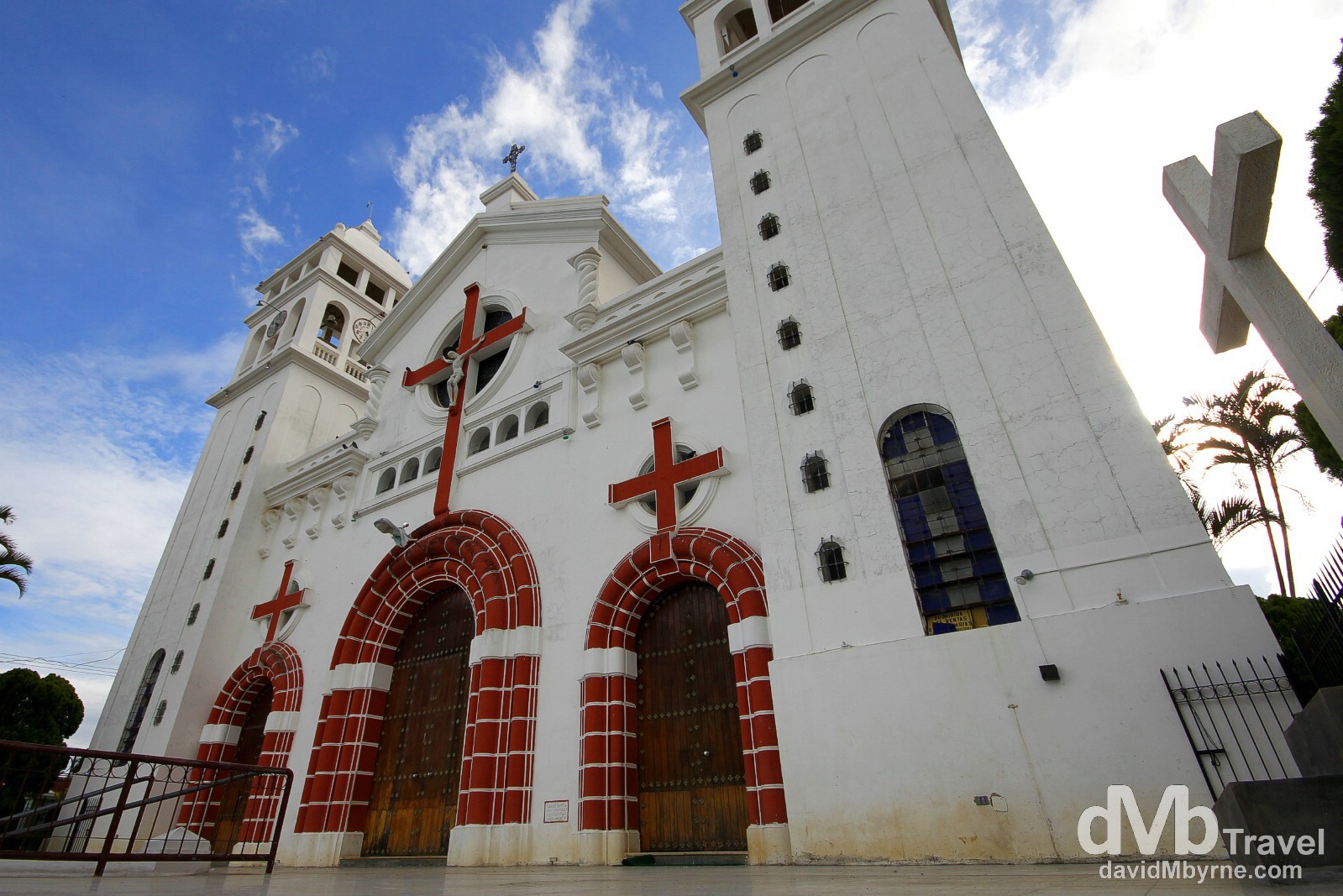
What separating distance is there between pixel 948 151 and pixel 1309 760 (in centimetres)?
811

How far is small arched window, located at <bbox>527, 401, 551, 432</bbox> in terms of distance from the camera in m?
13.2

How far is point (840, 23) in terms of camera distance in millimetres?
12453

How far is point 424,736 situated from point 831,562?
789 centimetres

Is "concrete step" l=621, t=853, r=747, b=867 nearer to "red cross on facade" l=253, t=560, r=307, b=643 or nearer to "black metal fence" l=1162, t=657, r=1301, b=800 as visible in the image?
"black metal fence" l=1162, t=657, r=1301, b=800

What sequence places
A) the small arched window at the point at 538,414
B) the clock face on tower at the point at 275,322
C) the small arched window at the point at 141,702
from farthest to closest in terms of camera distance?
the clock face on tower at the point at 275,322, the small arched window at the point at 141,702, the small arched window at the point at 538,414

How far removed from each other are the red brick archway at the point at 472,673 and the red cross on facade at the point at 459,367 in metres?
0.87

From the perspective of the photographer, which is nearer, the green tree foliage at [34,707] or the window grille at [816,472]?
the window grille at [816,472]

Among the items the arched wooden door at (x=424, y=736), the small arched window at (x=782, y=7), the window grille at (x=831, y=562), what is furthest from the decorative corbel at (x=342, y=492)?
the small arched window at (x=782, y=7)

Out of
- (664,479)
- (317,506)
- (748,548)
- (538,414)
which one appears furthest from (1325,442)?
(317,506)

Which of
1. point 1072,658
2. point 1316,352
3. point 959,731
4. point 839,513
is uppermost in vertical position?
point 839,513

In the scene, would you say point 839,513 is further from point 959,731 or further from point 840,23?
point 840,23

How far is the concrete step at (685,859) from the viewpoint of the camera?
7.60 meters

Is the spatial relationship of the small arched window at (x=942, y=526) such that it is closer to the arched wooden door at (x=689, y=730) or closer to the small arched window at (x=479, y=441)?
the arched wooden door at (x=689, y=730)

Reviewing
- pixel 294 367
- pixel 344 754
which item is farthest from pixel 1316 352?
pixel 294 367
